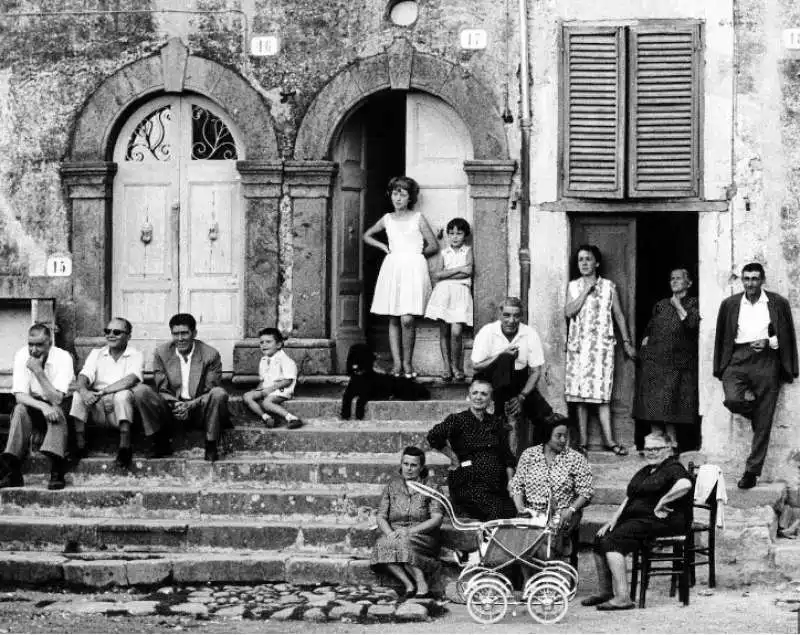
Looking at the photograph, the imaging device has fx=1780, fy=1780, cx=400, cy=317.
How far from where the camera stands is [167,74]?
16.3 metres

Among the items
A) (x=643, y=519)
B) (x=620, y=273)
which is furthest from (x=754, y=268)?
(x=643, y=519)

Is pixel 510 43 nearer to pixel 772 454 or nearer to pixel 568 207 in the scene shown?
pixel 568 207

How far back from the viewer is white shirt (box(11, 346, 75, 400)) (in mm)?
14812

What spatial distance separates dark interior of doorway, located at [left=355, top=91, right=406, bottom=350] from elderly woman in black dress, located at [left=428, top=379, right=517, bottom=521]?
3.38 m

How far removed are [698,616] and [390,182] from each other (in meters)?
5.48

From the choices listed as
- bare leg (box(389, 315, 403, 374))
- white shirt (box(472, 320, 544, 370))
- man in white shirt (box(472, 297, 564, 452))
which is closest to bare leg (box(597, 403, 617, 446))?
man in white shirt (box(472, 297, 564, 452))

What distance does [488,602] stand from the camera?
1188cm

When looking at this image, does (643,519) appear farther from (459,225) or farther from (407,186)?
(407,186)

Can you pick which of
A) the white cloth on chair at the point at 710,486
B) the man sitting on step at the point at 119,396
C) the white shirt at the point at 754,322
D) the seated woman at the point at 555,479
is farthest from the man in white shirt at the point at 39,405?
the white shirt at the point at 754,322

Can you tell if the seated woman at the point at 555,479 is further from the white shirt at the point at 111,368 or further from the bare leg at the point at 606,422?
the white shirt at the point at 111,368

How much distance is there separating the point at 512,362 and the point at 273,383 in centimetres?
208

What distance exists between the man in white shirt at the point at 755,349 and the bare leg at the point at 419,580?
10.9 ft

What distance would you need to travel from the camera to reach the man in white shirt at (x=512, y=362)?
48.1 feet

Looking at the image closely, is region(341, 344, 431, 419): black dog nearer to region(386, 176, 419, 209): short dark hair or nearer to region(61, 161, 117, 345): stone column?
region(386, 176, 419, 209): short dark hair
